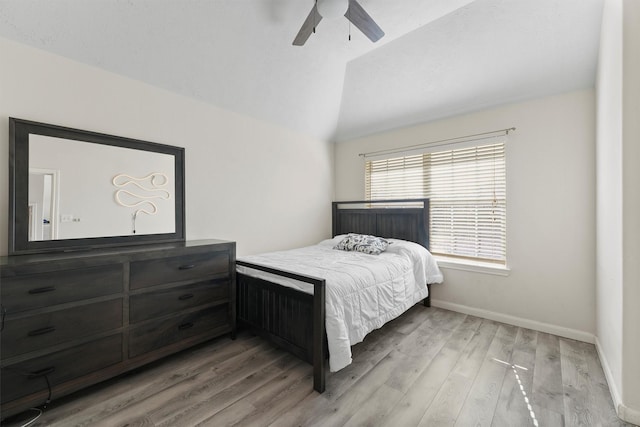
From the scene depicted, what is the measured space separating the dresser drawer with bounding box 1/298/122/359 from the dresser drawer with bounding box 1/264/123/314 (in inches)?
2.9

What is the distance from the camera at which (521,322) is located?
2.81 m

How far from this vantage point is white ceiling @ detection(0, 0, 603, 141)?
1.99m

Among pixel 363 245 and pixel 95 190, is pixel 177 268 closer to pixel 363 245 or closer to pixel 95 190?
pixel 95 190

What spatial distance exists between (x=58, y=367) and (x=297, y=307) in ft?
4.85

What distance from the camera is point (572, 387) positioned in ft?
6.01

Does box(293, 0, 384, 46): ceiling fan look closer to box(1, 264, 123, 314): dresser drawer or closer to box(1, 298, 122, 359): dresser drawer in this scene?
box(1, 264, 123, 314): dresser drawer

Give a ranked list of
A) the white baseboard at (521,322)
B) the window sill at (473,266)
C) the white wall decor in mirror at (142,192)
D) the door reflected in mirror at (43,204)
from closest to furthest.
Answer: the door reflected in mirror at (43,204) → the white wall decor in mirror at (142,192) → the white baseboard at (521,322) → the window sill at (473,266)

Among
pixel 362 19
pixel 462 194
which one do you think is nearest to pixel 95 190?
pixel 362 19

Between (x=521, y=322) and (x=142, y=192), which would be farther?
(x=521, y=322)

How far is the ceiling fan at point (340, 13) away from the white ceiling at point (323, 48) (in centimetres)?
34

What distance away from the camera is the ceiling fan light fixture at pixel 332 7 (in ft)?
5.80

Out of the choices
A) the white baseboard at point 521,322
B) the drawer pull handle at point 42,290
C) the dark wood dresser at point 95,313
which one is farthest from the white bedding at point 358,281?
the drawer pull handle at point 42,290

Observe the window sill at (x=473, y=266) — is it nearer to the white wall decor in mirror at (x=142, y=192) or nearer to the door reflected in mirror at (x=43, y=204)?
the white wall decor in mirror at (x=142, y=192)

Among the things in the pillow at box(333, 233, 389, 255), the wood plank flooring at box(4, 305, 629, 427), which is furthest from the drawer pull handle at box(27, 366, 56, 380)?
the pillow at box(333, 233, 389, 255)
